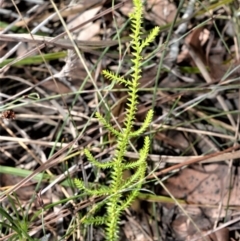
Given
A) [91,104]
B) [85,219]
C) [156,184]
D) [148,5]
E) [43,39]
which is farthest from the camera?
[148,5]

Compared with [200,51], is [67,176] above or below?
below

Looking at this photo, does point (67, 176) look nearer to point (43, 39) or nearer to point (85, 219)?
point (85, 219)

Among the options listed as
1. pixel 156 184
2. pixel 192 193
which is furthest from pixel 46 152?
pixel 192 193

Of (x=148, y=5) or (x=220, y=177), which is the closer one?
(x=220, y=177)

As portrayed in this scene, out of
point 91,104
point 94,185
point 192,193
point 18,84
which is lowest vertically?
point 192,193

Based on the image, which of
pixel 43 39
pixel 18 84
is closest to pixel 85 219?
pixel 43 39

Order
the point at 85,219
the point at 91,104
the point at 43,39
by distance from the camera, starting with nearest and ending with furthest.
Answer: the point at 85,219 < the point at 43,39 < the point at 91,104

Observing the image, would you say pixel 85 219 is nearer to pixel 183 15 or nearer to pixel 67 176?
pixel 67 176
